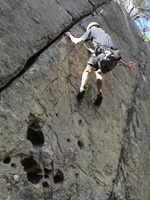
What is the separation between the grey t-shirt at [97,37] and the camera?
6.28m

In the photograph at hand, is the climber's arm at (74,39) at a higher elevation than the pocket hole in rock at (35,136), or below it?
higher

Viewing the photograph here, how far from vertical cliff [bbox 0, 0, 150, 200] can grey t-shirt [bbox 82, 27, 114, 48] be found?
1.74ft

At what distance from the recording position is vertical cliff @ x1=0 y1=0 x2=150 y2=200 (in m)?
5.07

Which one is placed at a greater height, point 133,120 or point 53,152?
point 53,152

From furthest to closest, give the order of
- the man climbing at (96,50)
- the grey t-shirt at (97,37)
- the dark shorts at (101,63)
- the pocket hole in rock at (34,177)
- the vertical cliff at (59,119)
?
the grey t-shirt at (97,37)
the man climbing at (96,50)
the dark shorts at (101,63)
the pocket hole in rock at (34,177)
the vertical cliff at (59,119)

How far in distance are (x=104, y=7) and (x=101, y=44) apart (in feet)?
8.33

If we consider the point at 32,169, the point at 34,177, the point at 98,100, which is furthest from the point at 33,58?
the point at 34,177

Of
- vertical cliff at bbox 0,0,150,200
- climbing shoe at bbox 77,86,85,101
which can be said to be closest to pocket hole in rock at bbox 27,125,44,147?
vertical cliff at bbox 0,0,150,200

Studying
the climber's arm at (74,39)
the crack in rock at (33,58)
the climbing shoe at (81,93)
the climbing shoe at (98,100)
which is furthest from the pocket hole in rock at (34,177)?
the climber's arm at (74,39)

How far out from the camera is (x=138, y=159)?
7.66 m

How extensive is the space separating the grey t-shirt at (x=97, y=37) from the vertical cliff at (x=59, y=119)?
53 centimetres

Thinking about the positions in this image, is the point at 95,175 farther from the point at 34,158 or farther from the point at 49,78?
the point at 49,78

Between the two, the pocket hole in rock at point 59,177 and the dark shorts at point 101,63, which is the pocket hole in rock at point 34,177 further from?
the dark shorts at point 101,63

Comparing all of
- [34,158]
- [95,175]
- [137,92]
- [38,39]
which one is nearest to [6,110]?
[34,158]
